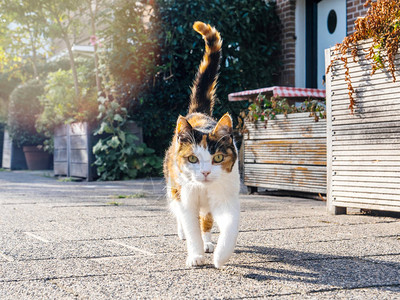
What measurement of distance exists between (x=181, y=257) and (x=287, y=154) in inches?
118

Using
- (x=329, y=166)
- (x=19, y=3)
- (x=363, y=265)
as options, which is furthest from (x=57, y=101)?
(x=363, y=265)

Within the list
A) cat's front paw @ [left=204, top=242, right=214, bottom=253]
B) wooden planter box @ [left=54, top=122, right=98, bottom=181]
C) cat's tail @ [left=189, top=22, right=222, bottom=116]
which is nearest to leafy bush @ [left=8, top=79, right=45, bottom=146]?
wooden planter box @ [left=54, top=122, right=98, bottom=181]

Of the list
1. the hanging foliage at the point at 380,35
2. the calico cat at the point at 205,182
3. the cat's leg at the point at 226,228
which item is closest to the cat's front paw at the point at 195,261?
the calico cat at the point at 205,182

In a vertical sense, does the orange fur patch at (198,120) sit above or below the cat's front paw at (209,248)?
above

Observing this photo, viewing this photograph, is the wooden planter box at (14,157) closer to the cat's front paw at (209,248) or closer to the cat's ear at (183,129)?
the cat's front paw at (209,248)

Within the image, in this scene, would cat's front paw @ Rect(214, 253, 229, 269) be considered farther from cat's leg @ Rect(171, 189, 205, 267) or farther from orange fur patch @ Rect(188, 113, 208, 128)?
orange fur patch @ Rect(188, 113, 208, 128)

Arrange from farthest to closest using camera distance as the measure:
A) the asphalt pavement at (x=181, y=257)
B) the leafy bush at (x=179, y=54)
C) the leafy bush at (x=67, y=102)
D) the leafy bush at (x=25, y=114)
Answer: the leafy bush at (x=25, y=114), the leafy bush at (x=67, y=102), the leafy bush at (x=179, y=54), the asphalt pavement at (x=181, y=257)

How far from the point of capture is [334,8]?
335 inches

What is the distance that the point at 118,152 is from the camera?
8492mm

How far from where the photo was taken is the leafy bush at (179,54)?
28.6ft

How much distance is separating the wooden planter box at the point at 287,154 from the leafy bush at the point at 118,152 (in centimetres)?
288

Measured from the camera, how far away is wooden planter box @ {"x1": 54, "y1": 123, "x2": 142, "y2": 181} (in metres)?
8.73

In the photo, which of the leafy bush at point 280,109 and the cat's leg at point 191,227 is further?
the leafy bush at point 280,109

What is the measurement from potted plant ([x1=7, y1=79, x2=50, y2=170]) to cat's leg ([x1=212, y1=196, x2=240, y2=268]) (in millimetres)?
10063
